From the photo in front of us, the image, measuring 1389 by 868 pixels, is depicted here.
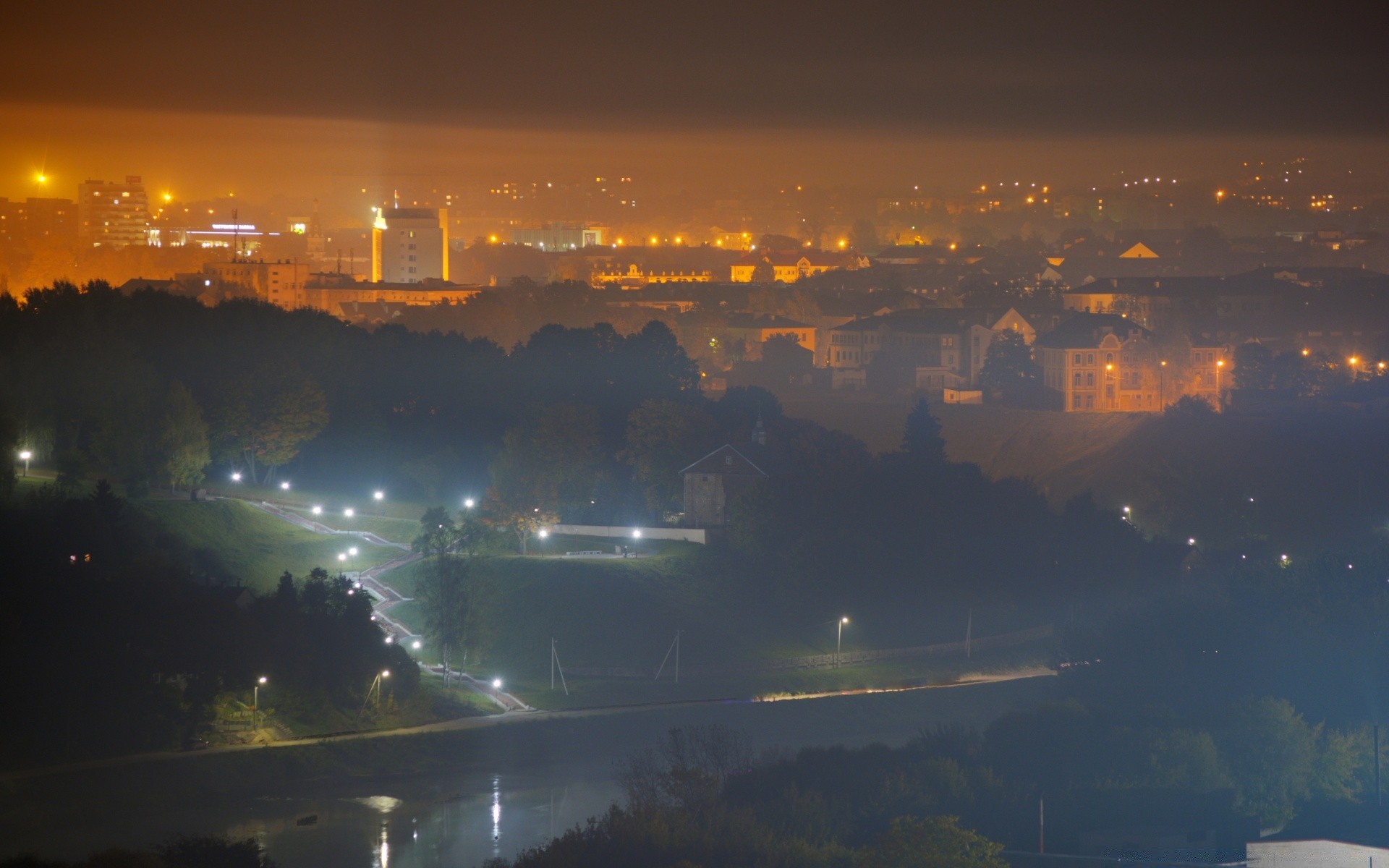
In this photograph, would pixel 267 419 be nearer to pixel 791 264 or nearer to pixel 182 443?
pixel 182 443

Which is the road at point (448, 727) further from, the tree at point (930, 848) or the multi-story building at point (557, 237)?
the multi-story building at point (557, 237)

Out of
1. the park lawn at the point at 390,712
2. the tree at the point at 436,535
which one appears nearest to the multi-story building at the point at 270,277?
the tree at the point at 436,535

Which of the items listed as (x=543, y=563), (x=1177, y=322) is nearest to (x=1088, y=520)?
(x=543, y=563)

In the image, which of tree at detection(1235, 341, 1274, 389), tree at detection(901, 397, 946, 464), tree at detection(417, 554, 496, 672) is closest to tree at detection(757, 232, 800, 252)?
tree at detection(1235, 341, 1274, 389)

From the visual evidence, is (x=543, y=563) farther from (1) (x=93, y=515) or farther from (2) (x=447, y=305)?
(2) (x=447, y=305)

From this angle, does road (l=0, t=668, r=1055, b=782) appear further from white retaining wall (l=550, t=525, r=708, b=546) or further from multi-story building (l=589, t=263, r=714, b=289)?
multi-story building (l=589, t=263, r=714, b=289)
